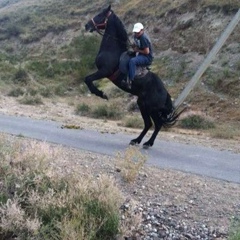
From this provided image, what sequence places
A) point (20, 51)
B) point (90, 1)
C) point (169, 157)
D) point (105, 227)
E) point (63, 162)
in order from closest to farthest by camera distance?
point (105, 227), point (63, 162), point (169, 157), point (20, 51), point (90, 1)

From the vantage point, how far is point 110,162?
9.72 m

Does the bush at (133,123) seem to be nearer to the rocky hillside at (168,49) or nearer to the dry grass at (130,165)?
the rocky hillside at (168,49)

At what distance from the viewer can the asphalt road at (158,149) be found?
32.6ft

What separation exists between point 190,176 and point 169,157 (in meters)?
1.87

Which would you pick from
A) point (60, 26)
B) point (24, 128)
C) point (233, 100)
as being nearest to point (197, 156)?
point (24, 128)

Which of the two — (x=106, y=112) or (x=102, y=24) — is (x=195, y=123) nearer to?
(x=106, y=112)

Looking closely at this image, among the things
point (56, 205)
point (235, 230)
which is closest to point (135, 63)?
point (56, 205)

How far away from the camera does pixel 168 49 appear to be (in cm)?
3462

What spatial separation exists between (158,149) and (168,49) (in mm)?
23363

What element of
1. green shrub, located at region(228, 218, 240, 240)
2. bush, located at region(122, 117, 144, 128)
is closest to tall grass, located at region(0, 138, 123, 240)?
green shrub, located at region(228, 218, 240, 240)

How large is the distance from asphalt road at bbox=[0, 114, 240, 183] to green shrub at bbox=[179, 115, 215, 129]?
21.3ft

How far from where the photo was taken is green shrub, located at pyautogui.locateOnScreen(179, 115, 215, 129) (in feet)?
66.0

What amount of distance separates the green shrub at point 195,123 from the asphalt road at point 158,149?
21.3ft

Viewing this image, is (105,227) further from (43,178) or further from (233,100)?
(233,100)
